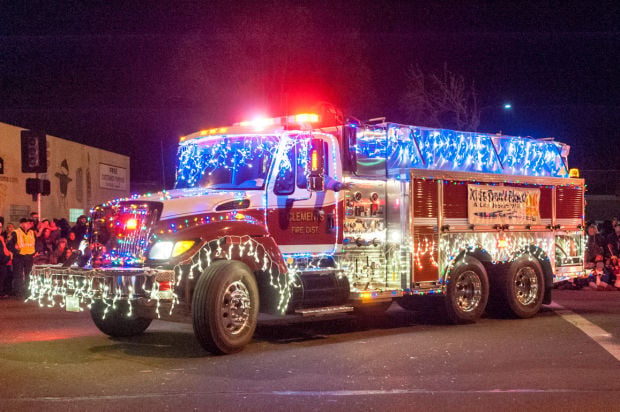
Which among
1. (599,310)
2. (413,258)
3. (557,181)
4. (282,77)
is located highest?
(282,77)

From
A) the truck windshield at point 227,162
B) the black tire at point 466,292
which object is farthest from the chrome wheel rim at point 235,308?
the black tire at point 466,292

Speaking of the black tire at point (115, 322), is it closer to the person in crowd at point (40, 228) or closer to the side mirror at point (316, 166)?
the side mirror at point (316, 166)

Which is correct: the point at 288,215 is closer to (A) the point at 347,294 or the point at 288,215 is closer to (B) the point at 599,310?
(A) the point at 347,294

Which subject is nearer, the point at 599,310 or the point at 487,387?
the point at 487,387

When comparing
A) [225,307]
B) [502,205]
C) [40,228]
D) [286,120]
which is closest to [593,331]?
[502,205]

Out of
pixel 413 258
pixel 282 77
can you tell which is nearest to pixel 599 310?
Answer: pixel 413 258

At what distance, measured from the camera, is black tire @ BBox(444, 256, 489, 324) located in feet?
41.0

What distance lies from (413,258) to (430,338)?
1387 mm

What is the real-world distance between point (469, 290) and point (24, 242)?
10505 mm

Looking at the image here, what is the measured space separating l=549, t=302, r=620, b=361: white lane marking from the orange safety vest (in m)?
11.6

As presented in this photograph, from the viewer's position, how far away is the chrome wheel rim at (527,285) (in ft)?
45.3

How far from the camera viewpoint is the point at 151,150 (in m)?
45.0

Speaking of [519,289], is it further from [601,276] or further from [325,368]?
[601,276]

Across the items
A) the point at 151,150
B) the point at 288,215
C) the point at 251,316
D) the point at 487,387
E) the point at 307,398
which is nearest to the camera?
the point at 307,398
